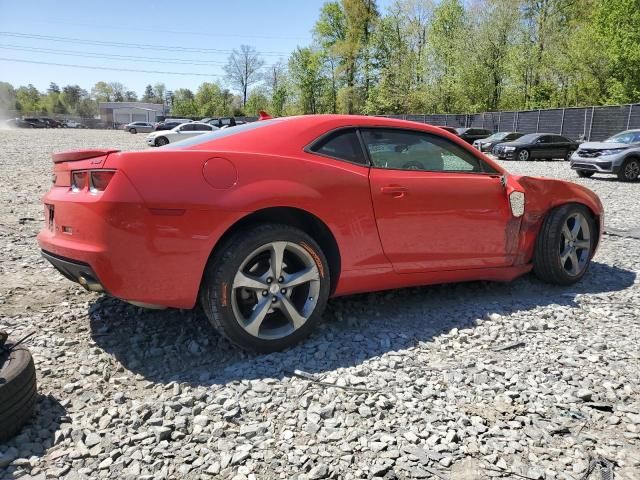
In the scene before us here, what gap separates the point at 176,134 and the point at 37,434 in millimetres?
27049

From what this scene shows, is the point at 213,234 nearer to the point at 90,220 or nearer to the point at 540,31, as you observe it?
the point at 90,220

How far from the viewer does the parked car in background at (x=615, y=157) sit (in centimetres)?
1396

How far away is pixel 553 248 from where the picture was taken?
4.20m

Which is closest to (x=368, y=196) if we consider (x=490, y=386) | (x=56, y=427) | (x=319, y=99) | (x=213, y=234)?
(x=213, y=234)

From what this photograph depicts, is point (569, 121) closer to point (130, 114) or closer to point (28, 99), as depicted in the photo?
point (130, 114)

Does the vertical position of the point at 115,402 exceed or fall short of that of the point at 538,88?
it falls short

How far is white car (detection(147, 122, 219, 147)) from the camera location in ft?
88.1

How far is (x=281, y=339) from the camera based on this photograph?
301cm

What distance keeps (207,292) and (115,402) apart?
2.40 feet

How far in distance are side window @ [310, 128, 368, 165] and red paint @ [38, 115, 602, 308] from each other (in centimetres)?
6

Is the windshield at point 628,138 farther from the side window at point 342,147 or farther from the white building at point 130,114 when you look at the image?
the white building at point 130,114

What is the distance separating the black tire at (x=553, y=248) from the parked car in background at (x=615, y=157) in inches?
453

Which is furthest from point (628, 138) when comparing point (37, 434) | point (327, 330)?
point (37, 434)

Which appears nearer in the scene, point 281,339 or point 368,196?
point 281,339
